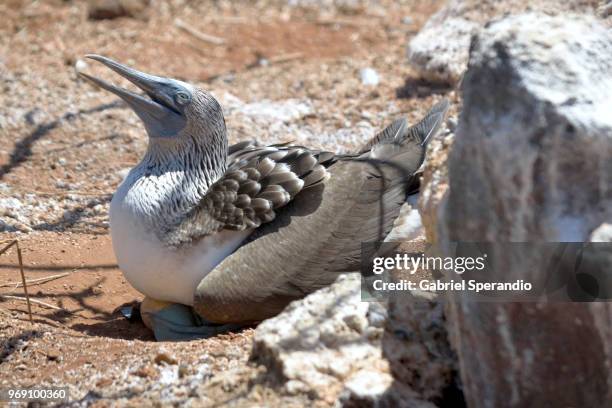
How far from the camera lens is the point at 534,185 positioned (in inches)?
115

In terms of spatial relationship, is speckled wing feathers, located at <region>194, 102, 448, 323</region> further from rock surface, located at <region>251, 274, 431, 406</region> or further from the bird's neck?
rock surface, located at <region>251, 274, 431, 406</region>

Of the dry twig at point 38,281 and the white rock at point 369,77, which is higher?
the white rock at point 369,77

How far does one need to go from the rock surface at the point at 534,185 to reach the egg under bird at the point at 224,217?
181 cm

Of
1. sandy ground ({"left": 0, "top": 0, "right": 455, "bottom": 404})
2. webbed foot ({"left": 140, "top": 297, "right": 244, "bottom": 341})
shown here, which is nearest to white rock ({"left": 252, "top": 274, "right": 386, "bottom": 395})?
sandy ground ({"left": 0, "top": 0, "right": 455, "bottom": 404})

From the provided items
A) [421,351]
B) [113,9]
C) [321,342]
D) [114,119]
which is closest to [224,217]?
[321,342]

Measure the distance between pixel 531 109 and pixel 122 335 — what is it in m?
2.98

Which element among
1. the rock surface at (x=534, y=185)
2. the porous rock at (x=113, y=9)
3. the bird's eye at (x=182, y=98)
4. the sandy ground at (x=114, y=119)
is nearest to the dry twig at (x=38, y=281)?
the sandy ground at (x=114, y=119)

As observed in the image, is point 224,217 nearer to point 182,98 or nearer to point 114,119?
point 182,98

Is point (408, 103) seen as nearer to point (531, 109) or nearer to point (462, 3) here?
point (462, 3)

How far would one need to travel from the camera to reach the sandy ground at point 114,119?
4.34 meters

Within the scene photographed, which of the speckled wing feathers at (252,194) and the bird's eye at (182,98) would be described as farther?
the bird's eye at (182,98)

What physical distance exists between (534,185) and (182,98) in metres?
2.70

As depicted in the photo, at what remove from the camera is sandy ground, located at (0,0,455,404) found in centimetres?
434

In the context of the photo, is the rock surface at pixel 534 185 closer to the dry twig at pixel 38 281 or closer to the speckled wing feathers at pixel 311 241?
the speckled wing feathers at pixel 311 241
